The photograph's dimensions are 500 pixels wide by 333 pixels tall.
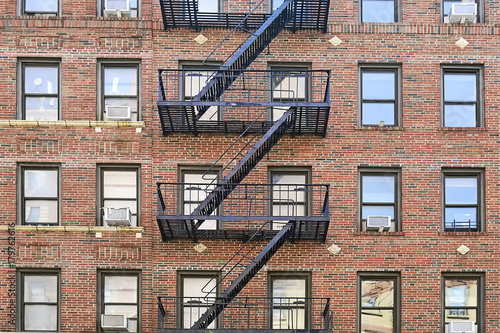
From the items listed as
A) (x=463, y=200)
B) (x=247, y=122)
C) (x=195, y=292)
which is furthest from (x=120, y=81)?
(x=463, y=200)

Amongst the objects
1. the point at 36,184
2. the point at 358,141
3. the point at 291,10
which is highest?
the point at 291,10

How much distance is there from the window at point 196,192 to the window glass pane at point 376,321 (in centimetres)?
423

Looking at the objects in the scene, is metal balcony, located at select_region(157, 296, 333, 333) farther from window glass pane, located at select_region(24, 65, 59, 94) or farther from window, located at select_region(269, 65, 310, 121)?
window glass pane, located at select_region(24, 65, 59, 94)

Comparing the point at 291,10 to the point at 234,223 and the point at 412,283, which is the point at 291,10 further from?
the point at 412,283

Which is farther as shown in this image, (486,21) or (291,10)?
(486,21)

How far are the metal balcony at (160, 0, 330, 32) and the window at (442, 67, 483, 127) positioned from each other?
346cm

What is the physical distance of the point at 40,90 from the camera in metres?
17.9

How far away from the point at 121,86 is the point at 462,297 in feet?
32.4

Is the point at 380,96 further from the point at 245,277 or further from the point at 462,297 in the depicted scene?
the point at 245,277

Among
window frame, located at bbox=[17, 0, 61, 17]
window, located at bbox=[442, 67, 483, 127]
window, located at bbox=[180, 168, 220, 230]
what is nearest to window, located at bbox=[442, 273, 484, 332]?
window, located at bbox=[442, 67, 483, 127]

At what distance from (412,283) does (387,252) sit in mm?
942

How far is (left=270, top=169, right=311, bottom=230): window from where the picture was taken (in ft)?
57.3

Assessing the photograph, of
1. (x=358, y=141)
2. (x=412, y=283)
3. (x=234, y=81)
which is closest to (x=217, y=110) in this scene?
(x=234, y=81)

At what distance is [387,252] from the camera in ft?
56.7
